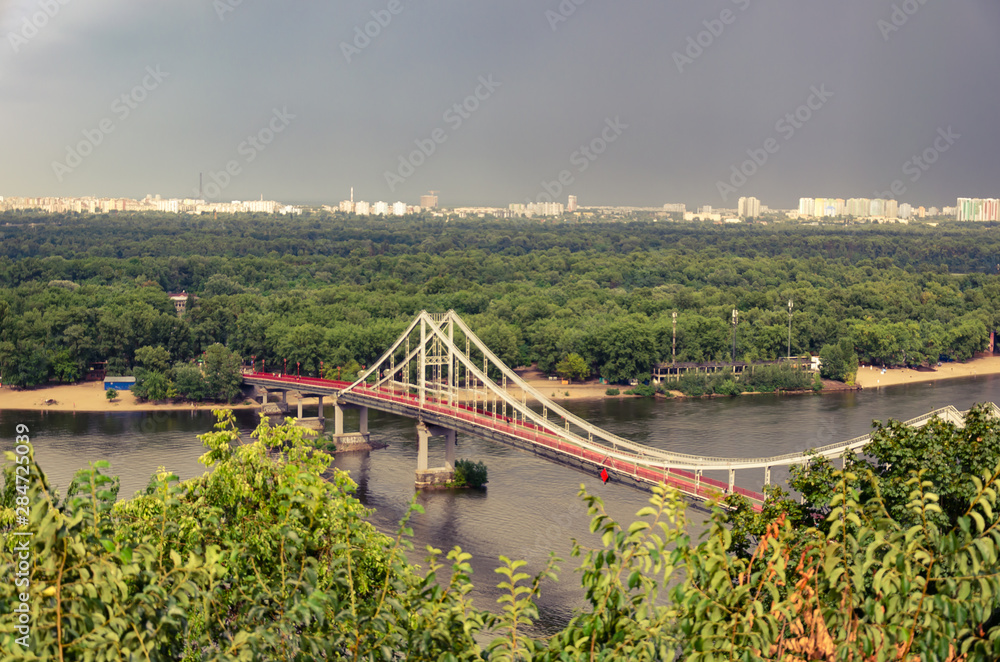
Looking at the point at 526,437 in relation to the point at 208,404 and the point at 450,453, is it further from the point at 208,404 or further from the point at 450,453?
the point at 208,404

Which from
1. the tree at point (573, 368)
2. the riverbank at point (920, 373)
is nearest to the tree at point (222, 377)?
the tree at point (573, 368)

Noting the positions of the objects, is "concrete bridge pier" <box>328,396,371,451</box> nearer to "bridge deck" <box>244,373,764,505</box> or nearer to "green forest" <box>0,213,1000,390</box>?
"bridge deck" <box>244,373,764,505</box>

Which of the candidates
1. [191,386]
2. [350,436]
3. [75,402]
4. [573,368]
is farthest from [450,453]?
[75,402]

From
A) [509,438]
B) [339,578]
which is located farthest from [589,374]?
[339,578]

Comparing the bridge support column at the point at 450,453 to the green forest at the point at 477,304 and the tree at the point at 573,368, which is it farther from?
the tree at the point at 573,368

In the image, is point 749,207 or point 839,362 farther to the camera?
point 749,207

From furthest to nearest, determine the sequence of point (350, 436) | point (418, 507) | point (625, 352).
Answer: point (625, 352)
point (350, 436)
point (418, 507)

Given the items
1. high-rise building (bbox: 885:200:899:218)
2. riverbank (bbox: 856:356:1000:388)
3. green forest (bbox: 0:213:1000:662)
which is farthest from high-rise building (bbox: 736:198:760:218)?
riverbank (bbox: 856:356:1000:388)
